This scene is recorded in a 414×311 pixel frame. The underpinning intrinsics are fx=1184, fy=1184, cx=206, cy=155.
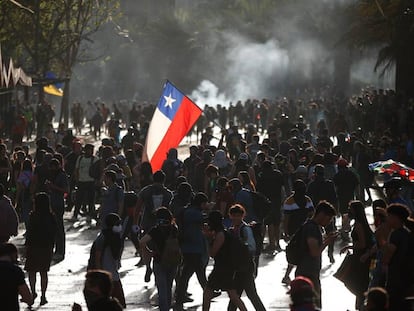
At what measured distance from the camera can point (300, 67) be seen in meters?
A: 93.8

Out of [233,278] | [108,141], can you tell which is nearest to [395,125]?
[108,141]

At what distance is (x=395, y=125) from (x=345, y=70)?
53646 millimetres

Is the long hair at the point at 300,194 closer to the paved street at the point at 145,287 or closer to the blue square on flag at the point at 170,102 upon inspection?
the paved street at the point at 145,287

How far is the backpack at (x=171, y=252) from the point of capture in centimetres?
1223

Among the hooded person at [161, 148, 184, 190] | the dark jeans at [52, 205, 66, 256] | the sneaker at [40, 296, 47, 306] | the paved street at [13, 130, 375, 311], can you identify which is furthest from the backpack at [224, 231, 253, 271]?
the hooded person at [161, 148, 184, 190]

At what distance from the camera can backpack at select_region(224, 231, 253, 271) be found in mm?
11742

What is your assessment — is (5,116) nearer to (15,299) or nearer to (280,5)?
(15,299)

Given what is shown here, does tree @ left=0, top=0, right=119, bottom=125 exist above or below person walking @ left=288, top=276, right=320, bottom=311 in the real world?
above

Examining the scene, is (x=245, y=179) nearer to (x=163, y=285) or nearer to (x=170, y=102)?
(x=163, y=285)

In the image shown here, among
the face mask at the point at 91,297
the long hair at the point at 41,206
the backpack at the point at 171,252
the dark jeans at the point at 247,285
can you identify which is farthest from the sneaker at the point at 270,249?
the face mask at the point at 91,297

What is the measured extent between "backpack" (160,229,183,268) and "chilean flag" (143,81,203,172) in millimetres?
8490

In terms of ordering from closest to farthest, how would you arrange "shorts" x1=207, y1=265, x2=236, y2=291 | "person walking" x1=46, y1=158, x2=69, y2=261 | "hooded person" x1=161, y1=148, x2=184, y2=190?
"shorts" x1=207, y1=265, x2=236, y2=291 < "person walking" x1=46, y1=158, x2=69, y2=261 < "hooded person" x1=161, y1=148, x2=184, y2=190

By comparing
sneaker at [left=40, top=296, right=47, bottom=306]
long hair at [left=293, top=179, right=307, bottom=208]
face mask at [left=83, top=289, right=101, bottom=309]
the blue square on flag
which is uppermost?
the blue square on flag

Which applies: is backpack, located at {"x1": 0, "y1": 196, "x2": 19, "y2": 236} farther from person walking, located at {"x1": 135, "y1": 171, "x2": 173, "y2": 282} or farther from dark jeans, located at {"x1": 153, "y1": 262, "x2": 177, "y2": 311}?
dark jeans, located at {"x1": 153, "y1": 262, "x2": 177, "y2": 311}
